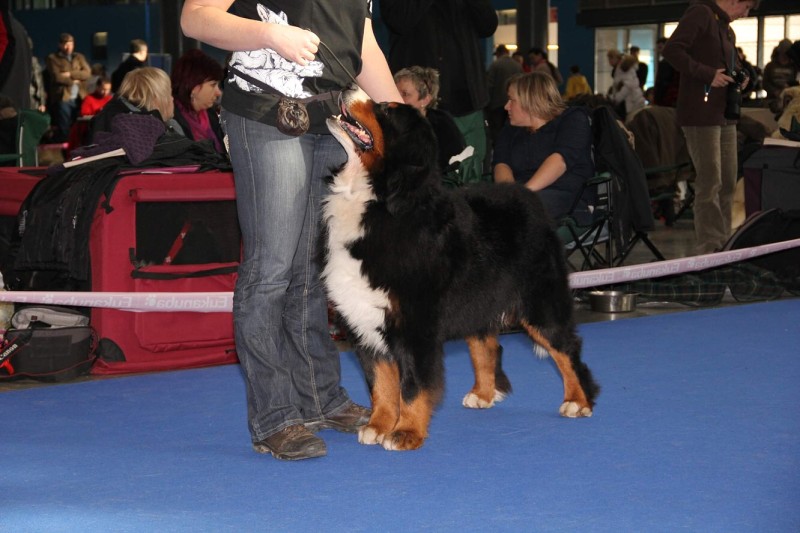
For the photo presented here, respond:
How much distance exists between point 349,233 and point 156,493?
93 centimetres

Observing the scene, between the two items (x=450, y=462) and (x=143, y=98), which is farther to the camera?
(x=143, y=98)

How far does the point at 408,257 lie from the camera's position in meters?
3.26

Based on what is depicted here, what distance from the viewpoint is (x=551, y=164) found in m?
5.92

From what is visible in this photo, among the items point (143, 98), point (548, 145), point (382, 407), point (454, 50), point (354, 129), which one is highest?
point (454, 50)

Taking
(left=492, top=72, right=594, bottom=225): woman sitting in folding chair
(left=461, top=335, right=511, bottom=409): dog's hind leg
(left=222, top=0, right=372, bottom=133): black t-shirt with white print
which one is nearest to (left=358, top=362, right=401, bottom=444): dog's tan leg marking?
(left=461, top=335, right=511, bottom=409): dog's hind leg

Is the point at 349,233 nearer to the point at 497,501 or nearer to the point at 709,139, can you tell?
the point at 497,501

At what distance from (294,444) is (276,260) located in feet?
1.83

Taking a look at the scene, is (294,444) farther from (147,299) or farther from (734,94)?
(734,94)

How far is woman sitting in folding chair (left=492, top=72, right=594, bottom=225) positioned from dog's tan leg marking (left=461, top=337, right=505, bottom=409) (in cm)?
212

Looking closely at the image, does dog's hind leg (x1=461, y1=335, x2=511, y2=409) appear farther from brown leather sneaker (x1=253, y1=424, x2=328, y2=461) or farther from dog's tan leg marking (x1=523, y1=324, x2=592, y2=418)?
brown leather sneaker (x1=253, y1=424, x2=328, y2=461)

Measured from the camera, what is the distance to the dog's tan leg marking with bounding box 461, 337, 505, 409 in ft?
12.9

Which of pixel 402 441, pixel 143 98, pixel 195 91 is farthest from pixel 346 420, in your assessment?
pixel 195 91

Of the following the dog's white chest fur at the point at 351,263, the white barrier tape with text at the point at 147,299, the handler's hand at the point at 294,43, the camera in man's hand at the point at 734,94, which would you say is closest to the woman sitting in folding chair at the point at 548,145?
the white barrier tape with text at the point at 147,299

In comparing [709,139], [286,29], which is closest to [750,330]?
[709,139]
